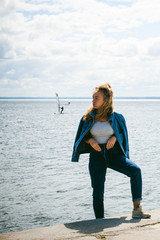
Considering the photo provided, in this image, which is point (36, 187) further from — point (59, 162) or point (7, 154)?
point (7, 154)

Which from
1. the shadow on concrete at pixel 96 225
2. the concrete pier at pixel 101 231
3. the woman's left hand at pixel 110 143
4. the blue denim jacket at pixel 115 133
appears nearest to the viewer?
the concrete pier at pixel 101 231

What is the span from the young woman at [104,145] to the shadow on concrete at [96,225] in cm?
24

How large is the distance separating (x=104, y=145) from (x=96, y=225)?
98 centimetres

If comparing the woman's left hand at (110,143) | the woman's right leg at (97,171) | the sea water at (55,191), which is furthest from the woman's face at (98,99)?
the sea water at (55,191)

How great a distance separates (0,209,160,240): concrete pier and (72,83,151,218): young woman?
278mm

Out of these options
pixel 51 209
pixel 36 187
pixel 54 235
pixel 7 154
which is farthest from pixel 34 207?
pixel 7 154

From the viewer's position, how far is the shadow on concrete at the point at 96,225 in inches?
146

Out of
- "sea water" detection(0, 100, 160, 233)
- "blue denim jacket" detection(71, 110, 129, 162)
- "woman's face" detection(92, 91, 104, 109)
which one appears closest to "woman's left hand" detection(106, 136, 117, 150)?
"blue denim jacket" detection(71, 110, 129, 162)

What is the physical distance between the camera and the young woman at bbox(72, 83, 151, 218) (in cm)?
411

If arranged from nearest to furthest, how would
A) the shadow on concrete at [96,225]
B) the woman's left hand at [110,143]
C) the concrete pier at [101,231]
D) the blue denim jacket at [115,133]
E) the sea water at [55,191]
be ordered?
1. the concrete pier at [101,231]
2. the shadow on concrete at [96,225]
3. the woman's left hand at [110,143]
4. the blue denim jacket at [115,133]
5. the sea water at [55,191]

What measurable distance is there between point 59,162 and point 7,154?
3.41 meters

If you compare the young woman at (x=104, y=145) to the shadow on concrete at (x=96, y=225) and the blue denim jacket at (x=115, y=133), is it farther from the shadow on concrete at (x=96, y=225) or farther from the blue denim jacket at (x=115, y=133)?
the shadow on concrete at (x=96, y=225)

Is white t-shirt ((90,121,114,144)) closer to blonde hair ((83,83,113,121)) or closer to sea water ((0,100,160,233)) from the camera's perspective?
blonde hair ((83,83,113,121))

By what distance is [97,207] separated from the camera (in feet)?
13.9
